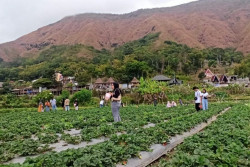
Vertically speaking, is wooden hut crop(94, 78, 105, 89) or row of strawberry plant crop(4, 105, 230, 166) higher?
wooden hut crop(94, 78, 105, 89)

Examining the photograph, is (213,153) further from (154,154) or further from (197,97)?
(197,97)

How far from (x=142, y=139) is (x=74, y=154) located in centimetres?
224

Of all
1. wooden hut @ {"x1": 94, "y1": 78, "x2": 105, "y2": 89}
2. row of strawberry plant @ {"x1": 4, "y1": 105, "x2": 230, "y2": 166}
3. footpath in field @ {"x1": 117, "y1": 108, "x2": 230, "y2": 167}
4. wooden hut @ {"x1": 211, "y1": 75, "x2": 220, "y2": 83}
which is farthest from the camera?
wooden hut @ {"x1": 211, "y1": 75, "x2": 220, "y2": 83}

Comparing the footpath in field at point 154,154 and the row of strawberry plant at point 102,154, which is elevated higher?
the row of strawberry plant at point 102,154

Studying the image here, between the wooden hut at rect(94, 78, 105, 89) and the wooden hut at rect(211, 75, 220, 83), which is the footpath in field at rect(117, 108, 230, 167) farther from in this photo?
the wooden hut at rect(211, 75, 220, 83)

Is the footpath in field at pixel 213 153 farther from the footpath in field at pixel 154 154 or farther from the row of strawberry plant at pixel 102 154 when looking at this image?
the row of strawberry plant at pixel 102 154

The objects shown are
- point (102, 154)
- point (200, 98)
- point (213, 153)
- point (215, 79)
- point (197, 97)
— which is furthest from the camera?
point (215, 79)

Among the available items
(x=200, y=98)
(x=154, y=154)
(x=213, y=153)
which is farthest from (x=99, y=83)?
(x=213, y=153)

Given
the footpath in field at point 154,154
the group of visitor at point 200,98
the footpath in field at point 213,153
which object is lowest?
the footpath in field at point 154,154

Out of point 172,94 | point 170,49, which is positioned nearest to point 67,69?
point 170,49

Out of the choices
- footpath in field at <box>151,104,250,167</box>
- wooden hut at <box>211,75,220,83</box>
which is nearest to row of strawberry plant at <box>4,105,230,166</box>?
footpath in field at <box>151,104,250,167</box>

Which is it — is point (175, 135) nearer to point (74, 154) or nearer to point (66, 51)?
point (74, 154)

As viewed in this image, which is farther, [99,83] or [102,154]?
[99,83]

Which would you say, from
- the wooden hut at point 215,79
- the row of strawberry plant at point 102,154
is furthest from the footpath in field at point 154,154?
the wooden hut at point 215,79
